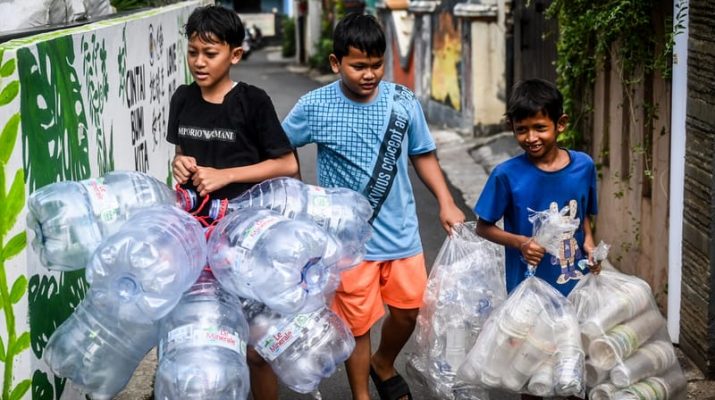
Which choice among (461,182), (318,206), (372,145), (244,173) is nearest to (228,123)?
(244,173)

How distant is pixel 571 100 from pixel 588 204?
386cm

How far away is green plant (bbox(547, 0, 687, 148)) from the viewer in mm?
6734

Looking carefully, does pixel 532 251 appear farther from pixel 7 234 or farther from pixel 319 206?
pixel 7 234

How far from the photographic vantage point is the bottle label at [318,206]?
4309 millimetres

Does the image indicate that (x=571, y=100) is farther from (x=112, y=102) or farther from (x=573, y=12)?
(x=112, y=102)

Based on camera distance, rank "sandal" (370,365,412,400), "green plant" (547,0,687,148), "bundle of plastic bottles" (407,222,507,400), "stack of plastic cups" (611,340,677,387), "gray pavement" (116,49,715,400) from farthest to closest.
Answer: "green plant" (547,0,687,148) < "gray pavement" (116,49,715,400) < "sandal" (370,365,412,400) < "bundle of plastic bottles" (407,222,507,400) < "stack of plastic cups" (611,340,677,387)

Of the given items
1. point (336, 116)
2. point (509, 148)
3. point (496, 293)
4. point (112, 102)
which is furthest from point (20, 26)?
point (509, 148)

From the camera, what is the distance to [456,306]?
4957mm

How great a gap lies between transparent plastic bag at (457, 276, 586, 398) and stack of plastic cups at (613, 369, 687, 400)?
0.58 ft

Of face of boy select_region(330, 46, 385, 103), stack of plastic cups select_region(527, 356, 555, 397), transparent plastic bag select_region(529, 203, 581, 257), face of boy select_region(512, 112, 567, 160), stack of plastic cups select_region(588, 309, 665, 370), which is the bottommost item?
stack of plastic cups select_region(527, 356, 555, 397)

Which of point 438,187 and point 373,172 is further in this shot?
point 438,187

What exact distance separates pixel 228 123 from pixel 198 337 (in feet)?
3.64

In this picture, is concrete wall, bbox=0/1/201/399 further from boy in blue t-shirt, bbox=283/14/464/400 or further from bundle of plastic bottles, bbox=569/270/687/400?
bundle of plastic bottles, bbox=569/270/687/400

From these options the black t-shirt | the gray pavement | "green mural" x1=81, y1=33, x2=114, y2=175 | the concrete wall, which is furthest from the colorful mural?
the black t-shirt
